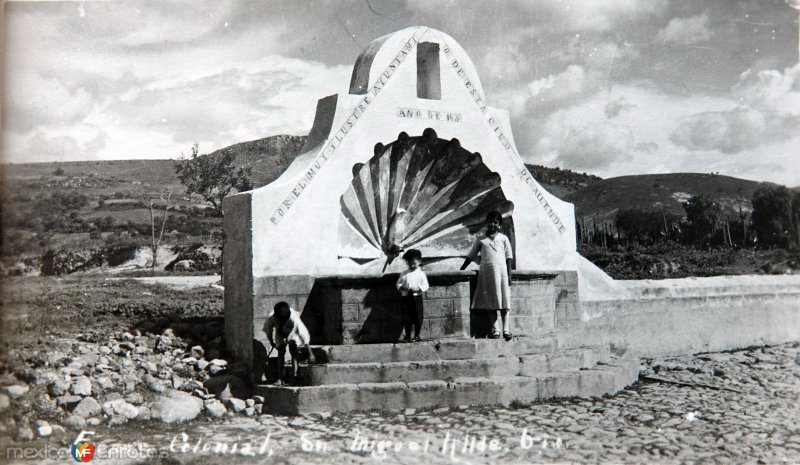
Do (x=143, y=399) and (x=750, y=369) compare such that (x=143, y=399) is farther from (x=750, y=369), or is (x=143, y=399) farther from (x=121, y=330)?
(x=750, y=369)

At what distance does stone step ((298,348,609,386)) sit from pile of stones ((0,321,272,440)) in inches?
32.0

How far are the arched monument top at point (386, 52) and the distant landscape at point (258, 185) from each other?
826cm

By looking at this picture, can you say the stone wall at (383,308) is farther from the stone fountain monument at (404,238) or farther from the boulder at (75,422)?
the boulder at (75,422)

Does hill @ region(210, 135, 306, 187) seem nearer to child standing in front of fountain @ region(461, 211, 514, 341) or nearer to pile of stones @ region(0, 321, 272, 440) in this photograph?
pile of stones @ region(0, 321, 272, 440)

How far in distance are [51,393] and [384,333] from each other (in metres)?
3.67

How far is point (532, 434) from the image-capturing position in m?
6.70

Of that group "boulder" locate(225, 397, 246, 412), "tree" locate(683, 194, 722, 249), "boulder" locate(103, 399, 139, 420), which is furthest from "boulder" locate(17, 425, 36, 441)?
"tree" locate(683, 194, 722, 249)

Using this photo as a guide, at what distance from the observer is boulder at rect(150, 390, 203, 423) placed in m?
7.47

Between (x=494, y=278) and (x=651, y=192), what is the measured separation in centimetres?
3430

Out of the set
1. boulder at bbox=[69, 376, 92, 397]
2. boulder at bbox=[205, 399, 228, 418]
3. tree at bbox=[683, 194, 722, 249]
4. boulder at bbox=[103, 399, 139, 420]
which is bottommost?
boulder at bbox=[205, 399, 228, 418]

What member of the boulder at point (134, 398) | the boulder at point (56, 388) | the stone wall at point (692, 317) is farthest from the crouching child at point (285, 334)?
the stone wall at point (692, 317)

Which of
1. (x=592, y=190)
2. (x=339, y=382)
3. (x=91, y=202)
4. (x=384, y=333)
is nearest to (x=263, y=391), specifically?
(x=339, y=382)

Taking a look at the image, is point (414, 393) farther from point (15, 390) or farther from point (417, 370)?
point (15, 390)

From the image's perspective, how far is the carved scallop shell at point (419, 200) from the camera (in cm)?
1043
